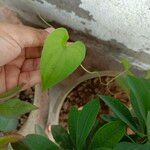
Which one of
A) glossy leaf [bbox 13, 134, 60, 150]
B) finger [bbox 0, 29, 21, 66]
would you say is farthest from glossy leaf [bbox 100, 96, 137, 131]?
finger [bbox 0, 29, 21, 66]

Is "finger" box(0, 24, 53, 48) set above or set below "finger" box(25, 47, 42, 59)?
above

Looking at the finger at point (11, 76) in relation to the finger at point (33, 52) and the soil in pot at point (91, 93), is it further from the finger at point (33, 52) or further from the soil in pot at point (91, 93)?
the soil in pot at point (91, 93)

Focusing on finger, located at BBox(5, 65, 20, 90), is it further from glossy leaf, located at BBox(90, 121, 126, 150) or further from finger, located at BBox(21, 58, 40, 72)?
glossy leaf, located at BBox(90, 121, 126, 150)

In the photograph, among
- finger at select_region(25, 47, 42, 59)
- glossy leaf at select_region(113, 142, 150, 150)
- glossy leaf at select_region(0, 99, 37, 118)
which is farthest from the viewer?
finger at select_region(25, 47, 42, 59)

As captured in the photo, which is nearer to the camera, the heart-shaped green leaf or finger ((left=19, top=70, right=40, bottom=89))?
the heart-shaped green leaf

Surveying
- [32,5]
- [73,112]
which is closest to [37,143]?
[73,112]

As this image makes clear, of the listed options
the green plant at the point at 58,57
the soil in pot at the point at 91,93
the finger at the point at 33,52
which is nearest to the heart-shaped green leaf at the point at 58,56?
the green plant at the point at 58,57
